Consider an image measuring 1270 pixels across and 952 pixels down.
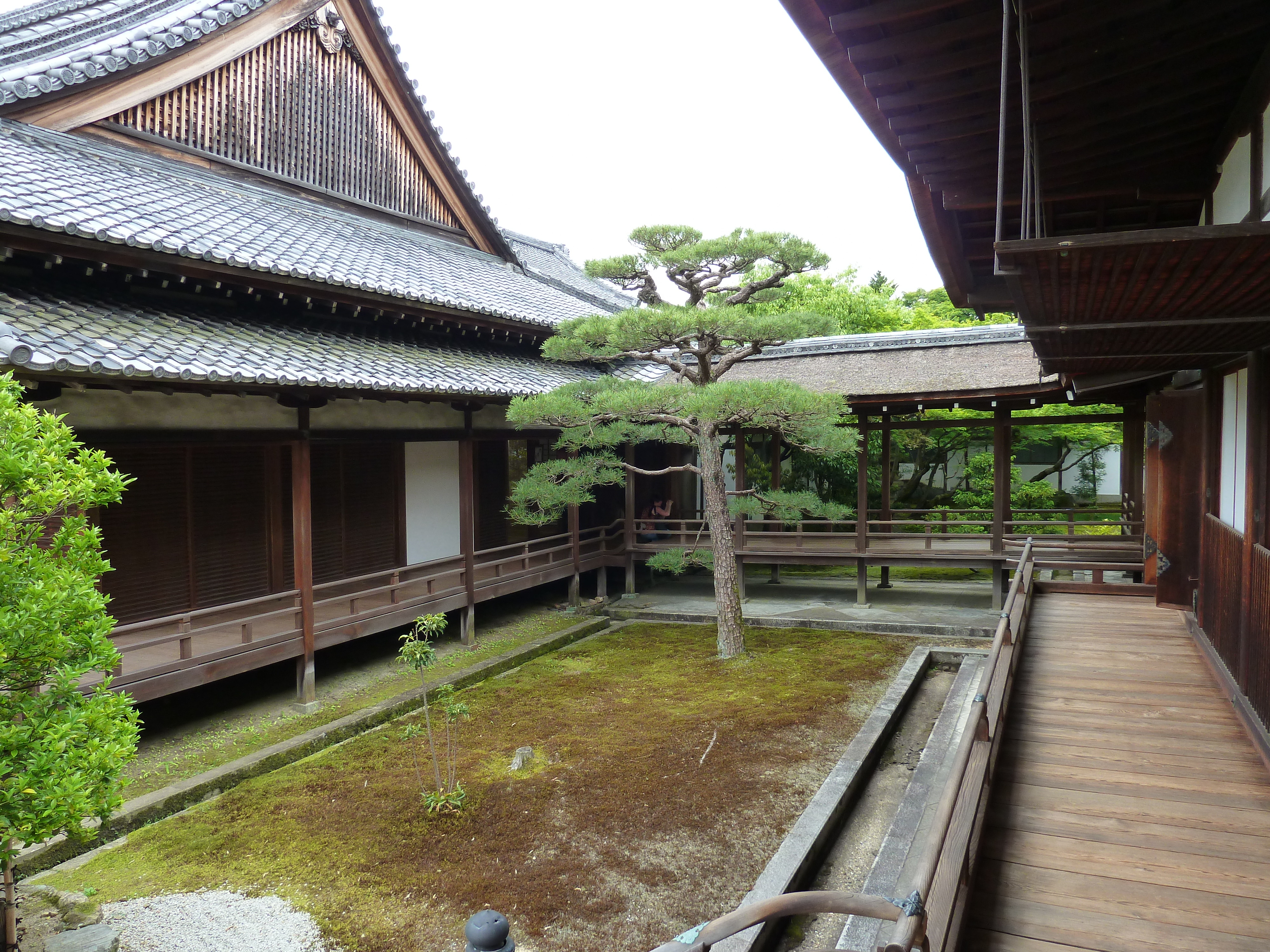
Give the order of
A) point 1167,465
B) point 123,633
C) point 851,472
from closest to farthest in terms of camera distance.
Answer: point 123,633, point 1167,465, point 851,472

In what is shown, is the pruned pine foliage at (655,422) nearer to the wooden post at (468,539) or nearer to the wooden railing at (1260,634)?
the wooden post at (468,539)

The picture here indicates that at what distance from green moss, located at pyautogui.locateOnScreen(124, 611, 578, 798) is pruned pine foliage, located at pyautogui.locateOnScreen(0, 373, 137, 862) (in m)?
2.63

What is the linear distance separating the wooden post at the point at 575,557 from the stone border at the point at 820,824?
6089mm

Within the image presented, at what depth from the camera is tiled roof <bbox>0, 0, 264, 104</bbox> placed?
364 inches

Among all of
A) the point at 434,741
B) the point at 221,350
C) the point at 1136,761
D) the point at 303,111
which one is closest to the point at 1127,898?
the point at 1136,761

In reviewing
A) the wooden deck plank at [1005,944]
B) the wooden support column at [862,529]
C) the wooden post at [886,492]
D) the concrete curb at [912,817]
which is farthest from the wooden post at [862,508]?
the wooden deck plank at [1005,944]

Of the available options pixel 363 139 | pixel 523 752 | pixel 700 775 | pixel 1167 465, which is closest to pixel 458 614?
pixel 523 752

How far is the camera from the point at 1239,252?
2535 millimetres

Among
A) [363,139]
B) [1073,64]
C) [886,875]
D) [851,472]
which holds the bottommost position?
[886,875]

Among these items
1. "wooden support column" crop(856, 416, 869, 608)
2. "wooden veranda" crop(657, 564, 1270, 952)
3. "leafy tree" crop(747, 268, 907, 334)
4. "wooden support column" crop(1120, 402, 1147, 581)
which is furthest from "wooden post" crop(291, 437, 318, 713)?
"leafy tree" crop(747, 268, 907, 334)

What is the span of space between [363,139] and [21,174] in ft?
22.3

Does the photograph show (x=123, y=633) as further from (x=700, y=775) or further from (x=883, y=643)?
(x=883, y=643)

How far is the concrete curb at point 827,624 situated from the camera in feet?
37.4

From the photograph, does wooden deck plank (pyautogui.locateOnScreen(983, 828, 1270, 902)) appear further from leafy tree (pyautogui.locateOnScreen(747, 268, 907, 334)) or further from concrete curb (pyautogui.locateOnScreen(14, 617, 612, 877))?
leafy tree (pyautogui.locateOnScreen(747, 268, 907, 334))
